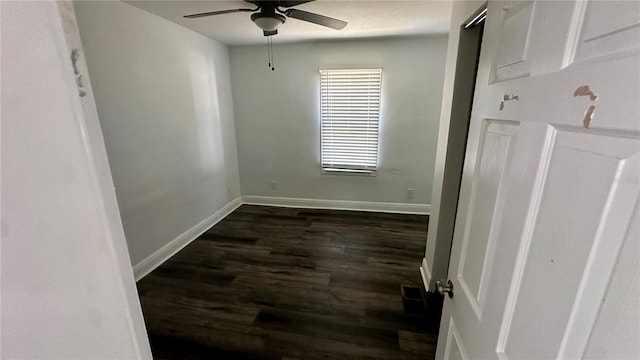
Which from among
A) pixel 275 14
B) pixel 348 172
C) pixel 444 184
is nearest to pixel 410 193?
pixel 348 172

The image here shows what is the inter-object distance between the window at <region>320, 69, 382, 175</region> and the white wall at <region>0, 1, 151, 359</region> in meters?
3.32

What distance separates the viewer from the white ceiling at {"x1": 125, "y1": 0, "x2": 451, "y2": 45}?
217 centimetres

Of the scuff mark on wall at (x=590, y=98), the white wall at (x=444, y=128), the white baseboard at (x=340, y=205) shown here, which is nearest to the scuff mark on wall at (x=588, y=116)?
the scuff mark on wall at (x=590, y=98)

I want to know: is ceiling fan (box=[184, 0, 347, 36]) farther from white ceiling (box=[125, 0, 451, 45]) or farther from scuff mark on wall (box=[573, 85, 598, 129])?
scuff mark on wall (box=[573, 85, 598, 129])

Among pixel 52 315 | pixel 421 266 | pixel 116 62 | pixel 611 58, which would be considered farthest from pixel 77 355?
pixel 421 266

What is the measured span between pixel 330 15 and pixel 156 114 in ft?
6.32

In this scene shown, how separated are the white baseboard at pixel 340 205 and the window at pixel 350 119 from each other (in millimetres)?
500

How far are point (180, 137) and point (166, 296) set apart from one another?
1630 mm

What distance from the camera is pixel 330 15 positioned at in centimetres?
245

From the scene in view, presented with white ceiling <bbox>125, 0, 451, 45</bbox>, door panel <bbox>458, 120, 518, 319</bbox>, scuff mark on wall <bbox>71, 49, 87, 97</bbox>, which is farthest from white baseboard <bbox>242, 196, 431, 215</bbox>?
scuff mark on wall <bbox>71, 49, 87, 97</bbox>

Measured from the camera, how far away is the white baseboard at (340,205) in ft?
12.6

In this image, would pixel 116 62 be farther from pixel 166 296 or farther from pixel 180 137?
pixel 166 296

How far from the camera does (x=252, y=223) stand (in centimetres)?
362

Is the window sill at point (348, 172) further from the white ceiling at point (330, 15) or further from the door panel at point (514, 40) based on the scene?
the door panel at point (514, 40)
